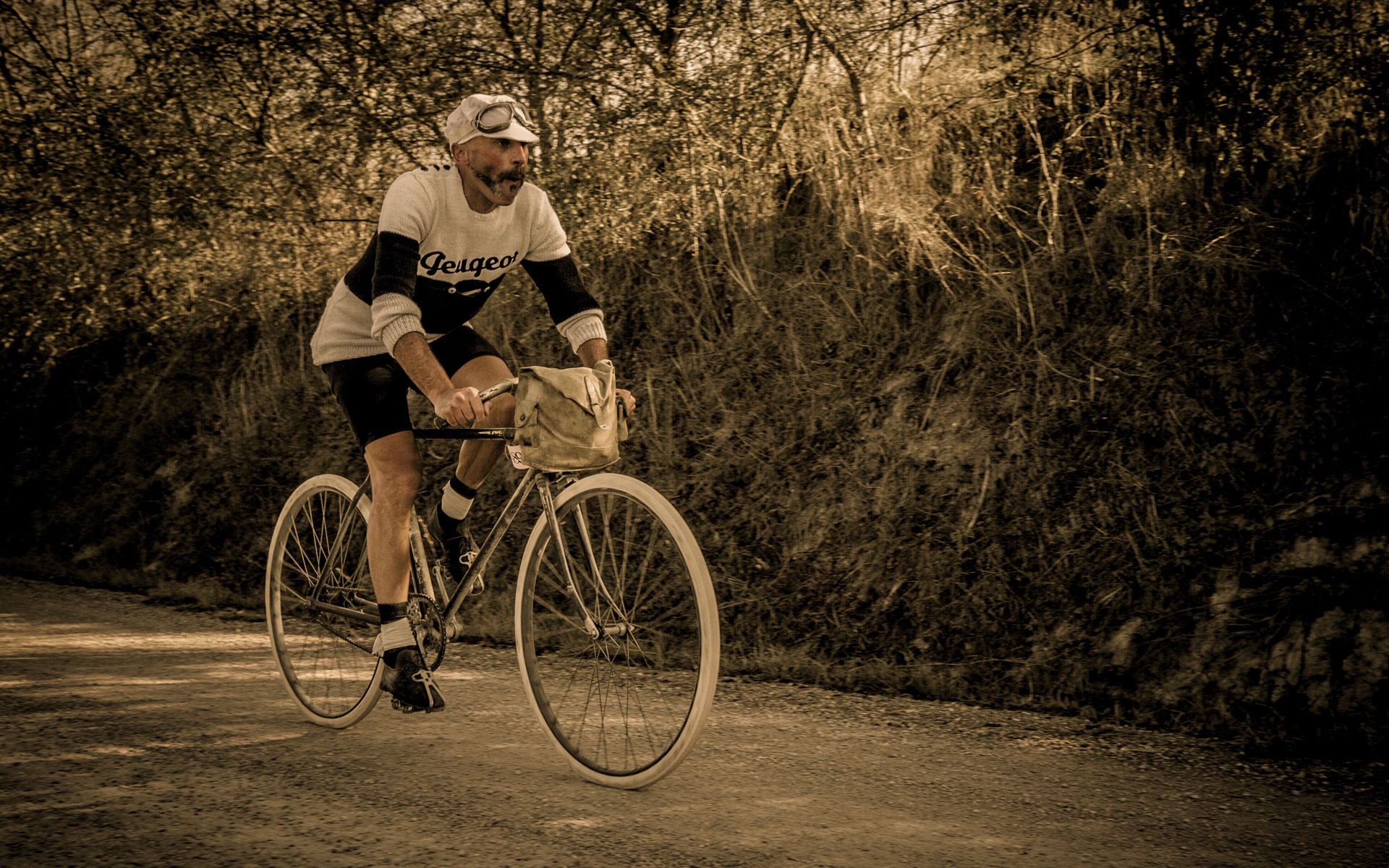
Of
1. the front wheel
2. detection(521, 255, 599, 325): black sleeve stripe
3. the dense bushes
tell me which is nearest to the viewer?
the front wheel

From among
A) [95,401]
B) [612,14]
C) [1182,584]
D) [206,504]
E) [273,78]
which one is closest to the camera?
[1182,584]

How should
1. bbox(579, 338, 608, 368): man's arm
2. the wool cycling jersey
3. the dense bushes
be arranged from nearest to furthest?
the wool cycling jersey → bbox(579, 338, 608, 368): man's arm → the dense bushes

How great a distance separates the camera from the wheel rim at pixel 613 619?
12.1 feet

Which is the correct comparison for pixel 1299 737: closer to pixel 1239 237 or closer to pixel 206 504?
pixel 1239 237

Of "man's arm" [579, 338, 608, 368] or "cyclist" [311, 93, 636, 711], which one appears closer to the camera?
"cyclist" [311, 93, 636, 711]

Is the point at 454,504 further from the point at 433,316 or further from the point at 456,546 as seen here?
the point at 433,316

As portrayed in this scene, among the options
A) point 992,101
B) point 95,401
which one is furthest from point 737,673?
point 95,401

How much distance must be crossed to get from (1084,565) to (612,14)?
462 centimetres

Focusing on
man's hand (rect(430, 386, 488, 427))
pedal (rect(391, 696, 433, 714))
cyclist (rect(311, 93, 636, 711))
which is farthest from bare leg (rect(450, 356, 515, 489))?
pedal (rect(391, 696, 433, 714))

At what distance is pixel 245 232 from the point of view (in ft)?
29.8

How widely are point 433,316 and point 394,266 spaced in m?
0.46

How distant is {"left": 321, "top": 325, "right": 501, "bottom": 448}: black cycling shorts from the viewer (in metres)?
4.16

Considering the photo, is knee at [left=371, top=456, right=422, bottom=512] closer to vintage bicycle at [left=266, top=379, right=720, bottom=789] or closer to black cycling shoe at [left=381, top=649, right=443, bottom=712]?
vintage bicycle at [left=266, top=379, right=720, bottom=789]

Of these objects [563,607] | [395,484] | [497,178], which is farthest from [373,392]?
[563,607]
